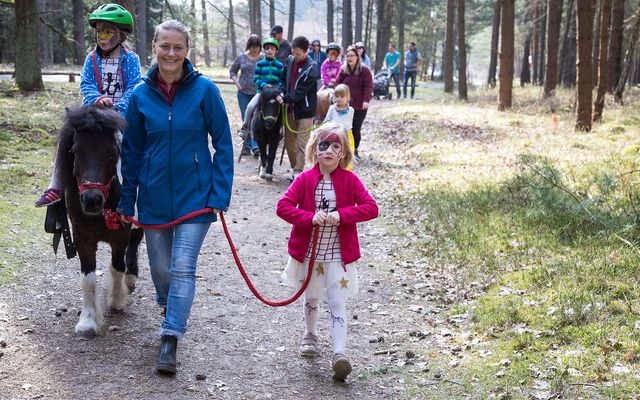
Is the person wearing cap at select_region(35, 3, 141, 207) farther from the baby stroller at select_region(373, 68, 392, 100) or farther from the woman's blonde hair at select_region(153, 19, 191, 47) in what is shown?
the baby stroller at select_region(373, 68, 392, 100)

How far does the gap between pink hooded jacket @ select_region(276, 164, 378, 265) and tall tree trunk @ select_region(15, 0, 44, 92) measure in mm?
14342

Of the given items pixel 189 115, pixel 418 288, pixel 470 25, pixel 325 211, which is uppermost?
pixel 470 25

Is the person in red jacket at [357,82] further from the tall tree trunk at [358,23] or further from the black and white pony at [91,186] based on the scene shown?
the tall tree trunk at [358,23]

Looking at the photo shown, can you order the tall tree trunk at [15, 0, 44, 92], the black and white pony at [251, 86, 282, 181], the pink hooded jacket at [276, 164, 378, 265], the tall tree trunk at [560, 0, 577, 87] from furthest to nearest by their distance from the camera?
the tall tree trunk at [560, 0, 577, 87] → the tall tree trunk at [15, 0, 44, 92] → the black and white pony at [251, 86, 282, 181] → the pink hooded jacket at [276, 164, 378, 265]

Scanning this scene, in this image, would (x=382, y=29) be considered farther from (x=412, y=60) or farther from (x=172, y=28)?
(x=172, y=28)

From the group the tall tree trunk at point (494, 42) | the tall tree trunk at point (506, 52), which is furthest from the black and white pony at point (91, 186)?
the tall tree trunk at point (494, 42)

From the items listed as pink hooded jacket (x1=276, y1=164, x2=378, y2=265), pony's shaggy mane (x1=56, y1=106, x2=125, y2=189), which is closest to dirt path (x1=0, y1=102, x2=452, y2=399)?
pink hooded jacket (x1=276, y1=164, x2=378, y2=265)

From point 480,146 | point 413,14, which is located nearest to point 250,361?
point 480,146

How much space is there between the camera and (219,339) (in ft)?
19.6

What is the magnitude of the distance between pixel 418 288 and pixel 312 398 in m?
3.05

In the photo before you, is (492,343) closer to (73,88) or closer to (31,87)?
(31,87)

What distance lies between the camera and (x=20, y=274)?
723 cm

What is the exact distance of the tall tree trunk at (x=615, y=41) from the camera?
77.7 feet

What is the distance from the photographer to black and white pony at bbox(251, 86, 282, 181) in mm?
12633
